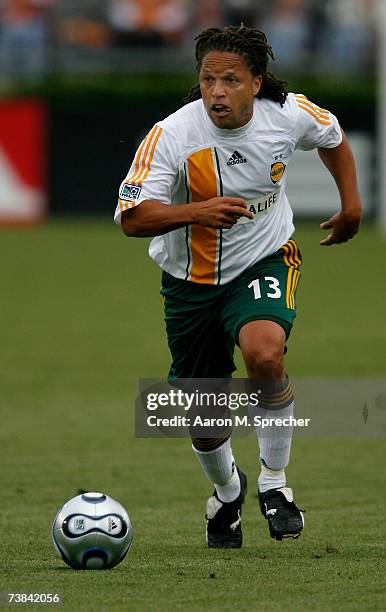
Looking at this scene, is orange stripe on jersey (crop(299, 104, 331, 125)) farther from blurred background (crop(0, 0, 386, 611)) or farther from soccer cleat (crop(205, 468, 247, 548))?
blurred background (crop(0, 0, 386, 611))

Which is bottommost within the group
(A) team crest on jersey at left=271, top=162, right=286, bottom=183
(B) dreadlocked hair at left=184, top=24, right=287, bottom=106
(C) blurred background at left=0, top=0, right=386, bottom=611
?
(C) blurred background at left=0, top=0, right=386, bottom=611

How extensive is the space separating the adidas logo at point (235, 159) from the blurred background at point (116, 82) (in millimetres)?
18631

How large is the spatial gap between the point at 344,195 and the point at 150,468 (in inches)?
101

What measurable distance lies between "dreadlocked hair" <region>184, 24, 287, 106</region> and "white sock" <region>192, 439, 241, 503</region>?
1.75 m

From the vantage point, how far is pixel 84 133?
84.2ft

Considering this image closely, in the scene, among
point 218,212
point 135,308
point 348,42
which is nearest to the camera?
point 218,212

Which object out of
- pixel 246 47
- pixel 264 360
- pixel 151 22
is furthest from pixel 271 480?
pixel 151 22

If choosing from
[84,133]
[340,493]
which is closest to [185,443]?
[340,493]

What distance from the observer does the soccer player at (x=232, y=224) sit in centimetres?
613

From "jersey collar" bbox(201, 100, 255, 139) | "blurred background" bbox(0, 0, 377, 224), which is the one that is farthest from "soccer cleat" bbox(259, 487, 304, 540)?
"blurred background" bbox(0, 0, 377, 224)

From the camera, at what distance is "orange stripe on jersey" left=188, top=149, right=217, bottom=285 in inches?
250

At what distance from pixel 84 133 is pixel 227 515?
1972cm

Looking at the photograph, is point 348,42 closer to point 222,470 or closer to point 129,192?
point 222,470

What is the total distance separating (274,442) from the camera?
639 cm
